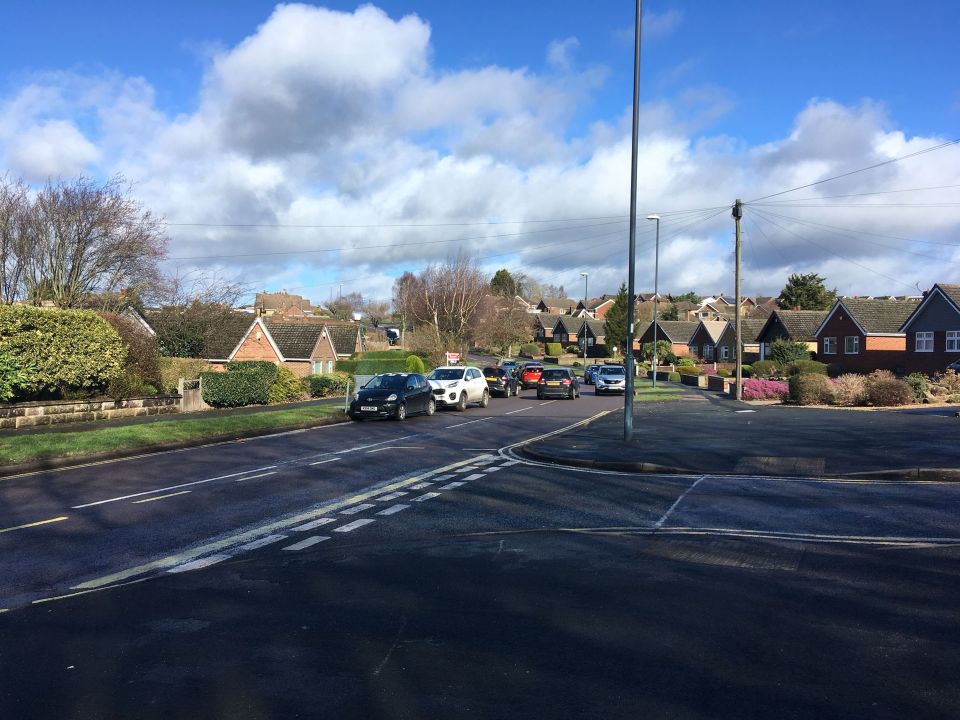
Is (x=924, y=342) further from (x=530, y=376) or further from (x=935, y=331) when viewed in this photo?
(x=530, y=376)

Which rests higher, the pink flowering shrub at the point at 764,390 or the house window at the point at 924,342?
the house window at the point at 924,342

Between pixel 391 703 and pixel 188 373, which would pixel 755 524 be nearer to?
pixel 391 703

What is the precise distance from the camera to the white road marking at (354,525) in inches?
366

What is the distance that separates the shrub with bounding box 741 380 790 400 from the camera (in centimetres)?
3447

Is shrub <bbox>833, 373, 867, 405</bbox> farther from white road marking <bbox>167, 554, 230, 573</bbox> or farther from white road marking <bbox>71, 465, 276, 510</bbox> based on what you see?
white road marking <bbox>167, 554, 230, 573</bbox>

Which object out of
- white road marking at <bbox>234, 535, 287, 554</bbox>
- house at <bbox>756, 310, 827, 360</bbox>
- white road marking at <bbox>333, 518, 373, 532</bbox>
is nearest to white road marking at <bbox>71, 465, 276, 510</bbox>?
white road marking at <bbox>234, 535, 287, 554</bbox>

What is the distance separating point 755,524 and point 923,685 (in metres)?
4.86

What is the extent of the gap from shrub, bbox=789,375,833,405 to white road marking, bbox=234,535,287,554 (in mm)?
25673

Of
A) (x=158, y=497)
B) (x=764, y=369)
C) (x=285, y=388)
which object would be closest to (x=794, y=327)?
(x=764, y=369)

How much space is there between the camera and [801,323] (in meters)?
61.1

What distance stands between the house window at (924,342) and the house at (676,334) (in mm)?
43757

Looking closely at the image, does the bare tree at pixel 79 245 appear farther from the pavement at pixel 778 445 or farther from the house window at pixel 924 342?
the house window at pixel 924 342

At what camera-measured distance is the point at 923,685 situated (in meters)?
4.53

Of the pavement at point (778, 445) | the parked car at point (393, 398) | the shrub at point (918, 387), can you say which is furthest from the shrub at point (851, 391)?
the parked car at point (393, 398)
